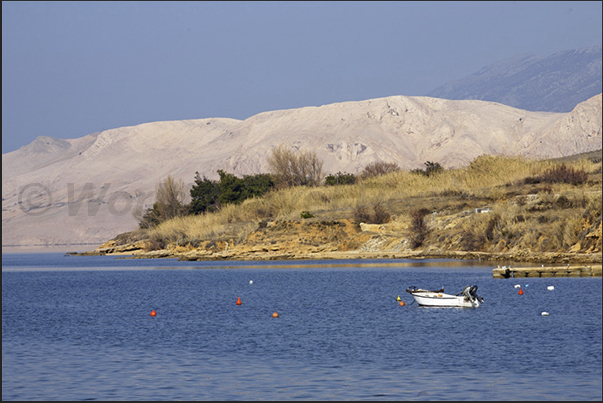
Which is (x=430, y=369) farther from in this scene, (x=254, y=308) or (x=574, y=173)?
(x=574, y=173)

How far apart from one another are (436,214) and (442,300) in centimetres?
5223

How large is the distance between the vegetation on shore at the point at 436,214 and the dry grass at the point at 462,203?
3.8 inches

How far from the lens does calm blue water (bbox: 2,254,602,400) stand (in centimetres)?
2242

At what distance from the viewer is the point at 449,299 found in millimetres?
40094

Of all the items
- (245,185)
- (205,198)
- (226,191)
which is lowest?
(205,198)

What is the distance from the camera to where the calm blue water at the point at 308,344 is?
22.4 m

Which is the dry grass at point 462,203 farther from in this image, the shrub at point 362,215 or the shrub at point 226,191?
the shrub at point 226,191

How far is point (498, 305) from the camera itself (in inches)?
1591

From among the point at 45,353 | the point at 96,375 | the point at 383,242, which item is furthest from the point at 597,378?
the point at 383,242

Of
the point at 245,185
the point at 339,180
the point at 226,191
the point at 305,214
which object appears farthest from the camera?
the point at 339,180

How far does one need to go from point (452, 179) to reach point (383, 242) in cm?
1973

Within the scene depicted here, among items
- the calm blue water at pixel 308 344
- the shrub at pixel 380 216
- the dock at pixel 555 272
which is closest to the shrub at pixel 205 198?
the shrub at pixel 380 216

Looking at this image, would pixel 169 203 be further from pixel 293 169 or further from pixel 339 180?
pixel 339 180

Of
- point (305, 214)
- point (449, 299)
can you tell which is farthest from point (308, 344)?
point (305, 214)
